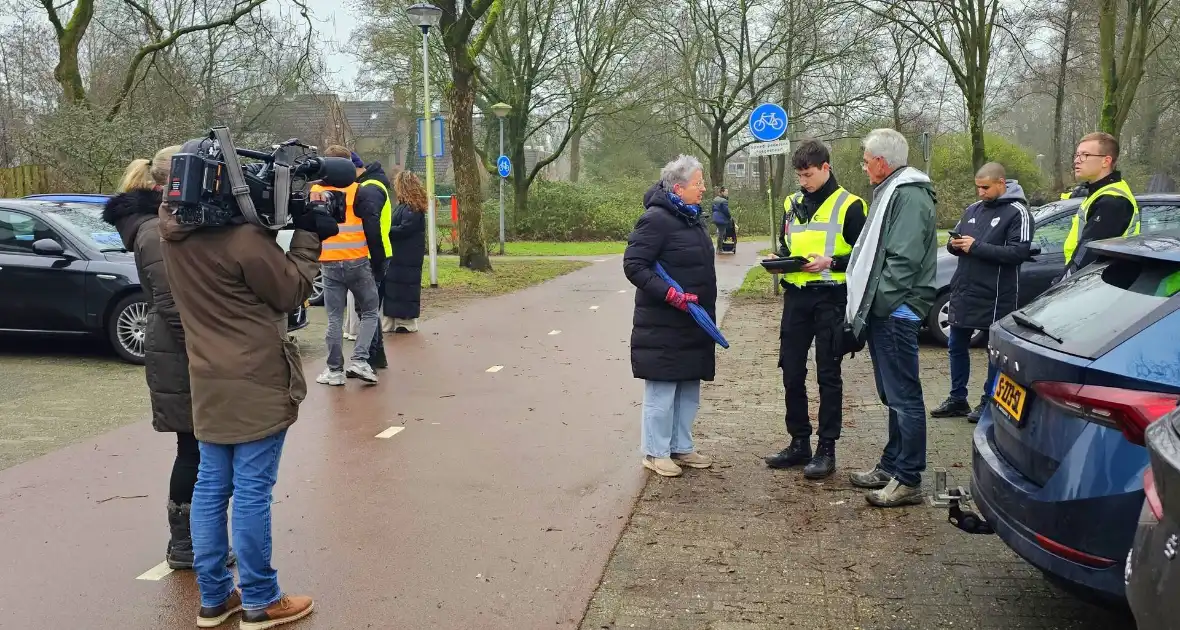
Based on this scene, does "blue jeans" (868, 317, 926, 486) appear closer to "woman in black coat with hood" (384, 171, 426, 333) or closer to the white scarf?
the white scarf

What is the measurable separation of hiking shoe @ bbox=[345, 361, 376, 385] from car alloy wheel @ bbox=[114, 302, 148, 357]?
2.27 meters

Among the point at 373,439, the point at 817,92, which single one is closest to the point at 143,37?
the point at 817,92

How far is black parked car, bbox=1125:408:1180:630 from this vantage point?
2002 millimetres

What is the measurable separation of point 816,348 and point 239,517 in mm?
3307

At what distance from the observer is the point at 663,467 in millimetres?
5504

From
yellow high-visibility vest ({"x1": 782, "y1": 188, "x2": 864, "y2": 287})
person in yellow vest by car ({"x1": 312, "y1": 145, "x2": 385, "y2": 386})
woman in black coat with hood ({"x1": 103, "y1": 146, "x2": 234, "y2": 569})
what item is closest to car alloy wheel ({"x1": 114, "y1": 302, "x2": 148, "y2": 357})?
person in yellow vest by car ({"x1": 312, "y1": 145, "x2": 385, "y2": 386})

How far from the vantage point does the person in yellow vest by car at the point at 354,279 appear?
795 cm

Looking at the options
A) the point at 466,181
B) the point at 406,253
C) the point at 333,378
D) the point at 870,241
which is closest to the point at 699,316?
the point at 870,241

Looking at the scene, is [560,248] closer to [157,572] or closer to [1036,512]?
[157,572]

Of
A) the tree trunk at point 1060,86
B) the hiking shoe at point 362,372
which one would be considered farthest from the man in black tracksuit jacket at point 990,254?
the tree trunk at point 1060,86

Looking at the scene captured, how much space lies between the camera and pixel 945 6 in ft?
72.7

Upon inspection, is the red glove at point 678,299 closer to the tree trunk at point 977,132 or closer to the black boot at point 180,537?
the black boot at point 180,537

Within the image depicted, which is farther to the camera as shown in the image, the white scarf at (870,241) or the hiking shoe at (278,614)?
the white scarf at (870,241)

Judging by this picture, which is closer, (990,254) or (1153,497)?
(1153,497)
